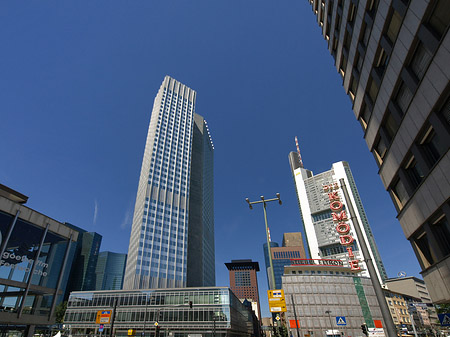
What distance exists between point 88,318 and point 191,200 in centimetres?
6795

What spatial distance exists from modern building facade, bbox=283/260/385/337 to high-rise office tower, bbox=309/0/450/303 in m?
75.3

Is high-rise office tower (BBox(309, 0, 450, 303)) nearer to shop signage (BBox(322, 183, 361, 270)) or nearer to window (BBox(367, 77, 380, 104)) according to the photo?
window (BBox(367, 77, 380, 104))

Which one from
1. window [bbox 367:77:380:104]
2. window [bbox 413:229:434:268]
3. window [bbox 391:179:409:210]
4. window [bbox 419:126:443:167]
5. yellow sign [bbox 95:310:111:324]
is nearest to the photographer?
window [bbox 419:126:443:167]

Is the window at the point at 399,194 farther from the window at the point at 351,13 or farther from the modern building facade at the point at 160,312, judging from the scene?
the modern building facade at the point at 160,312

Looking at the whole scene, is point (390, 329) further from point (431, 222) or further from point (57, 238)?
point (57, 238)

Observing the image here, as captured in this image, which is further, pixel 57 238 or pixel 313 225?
pixel 313 225

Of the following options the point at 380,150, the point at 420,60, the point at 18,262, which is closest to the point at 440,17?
the point at 420,60

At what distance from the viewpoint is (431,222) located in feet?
52.8

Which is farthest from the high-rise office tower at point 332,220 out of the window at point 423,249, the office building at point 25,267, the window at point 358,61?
the office building at point 25,267

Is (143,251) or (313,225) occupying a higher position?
(313,225)

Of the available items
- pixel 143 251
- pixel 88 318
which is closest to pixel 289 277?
pixel 143 251

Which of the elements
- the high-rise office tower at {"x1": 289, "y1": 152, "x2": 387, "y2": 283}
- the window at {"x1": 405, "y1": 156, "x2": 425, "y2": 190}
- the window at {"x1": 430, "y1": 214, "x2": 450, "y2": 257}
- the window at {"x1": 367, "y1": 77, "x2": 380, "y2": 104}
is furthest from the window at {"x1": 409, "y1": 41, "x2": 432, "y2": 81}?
the high-rise office tower at {"x1": 289, "y1": 152, "x2": 387, "y2": 283}

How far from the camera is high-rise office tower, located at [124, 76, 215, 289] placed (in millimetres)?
92438

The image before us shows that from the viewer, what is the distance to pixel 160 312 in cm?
6250
